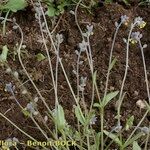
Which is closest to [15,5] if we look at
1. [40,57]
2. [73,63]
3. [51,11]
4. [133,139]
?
[51,11]

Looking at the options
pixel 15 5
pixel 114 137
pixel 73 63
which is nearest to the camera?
pixel 114 137

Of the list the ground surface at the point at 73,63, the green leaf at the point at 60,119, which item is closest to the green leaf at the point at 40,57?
the ground surface at the point at 73,63

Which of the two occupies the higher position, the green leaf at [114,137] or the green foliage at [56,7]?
the green foliage at [56,7]

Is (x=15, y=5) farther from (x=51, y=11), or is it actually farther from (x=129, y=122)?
(x=129, y=122)

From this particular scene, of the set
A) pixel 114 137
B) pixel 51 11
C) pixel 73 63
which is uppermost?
pixel 51 11

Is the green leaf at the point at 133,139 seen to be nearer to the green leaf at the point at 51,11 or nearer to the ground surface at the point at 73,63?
the ground surface at the point at 73,63

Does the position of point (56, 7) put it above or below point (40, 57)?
above

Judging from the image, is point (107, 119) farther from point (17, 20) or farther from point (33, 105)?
point (17, 20)
